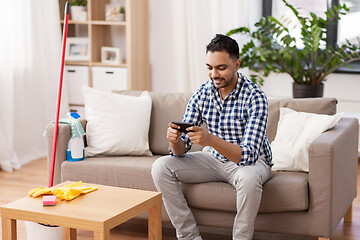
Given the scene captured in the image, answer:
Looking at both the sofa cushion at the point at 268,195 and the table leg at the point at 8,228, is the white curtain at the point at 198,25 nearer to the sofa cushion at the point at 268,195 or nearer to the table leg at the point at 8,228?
the sofa cushion at the point at 268,195

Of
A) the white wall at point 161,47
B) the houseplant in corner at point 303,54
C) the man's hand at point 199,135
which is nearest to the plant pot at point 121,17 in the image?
the white wall at point 161,47

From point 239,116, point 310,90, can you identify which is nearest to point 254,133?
point 239,116

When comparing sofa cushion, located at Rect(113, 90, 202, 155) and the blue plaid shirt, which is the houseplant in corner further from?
the blue plaid shirt

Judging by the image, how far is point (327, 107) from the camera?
317 cm

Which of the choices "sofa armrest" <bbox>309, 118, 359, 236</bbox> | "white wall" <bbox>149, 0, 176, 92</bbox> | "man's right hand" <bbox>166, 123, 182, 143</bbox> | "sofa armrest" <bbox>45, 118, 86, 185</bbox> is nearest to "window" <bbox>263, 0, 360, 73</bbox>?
"white wall" <bbox>149, 0, 176, 92</bbox>

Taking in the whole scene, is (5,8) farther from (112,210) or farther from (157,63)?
(112,210)

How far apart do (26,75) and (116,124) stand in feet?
5.82

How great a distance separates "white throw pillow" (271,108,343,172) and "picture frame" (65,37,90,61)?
8.23 ft

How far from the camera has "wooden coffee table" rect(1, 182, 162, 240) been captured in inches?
87.0

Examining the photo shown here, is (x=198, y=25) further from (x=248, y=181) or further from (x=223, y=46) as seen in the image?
(x=248, y=181)

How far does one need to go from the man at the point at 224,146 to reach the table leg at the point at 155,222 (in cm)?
25

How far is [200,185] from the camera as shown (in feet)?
9.29

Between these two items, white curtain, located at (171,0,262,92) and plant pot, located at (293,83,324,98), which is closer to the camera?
plant pot, located at (293,83,324,98)

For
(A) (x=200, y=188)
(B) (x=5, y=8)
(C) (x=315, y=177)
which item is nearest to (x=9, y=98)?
(B) (x=5, y=8)
